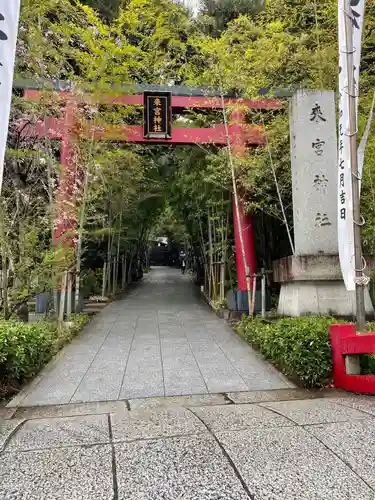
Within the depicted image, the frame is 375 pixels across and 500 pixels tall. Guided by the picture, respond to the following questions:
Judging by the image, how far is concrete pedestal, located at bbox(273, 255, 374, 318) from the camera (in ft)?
17.7

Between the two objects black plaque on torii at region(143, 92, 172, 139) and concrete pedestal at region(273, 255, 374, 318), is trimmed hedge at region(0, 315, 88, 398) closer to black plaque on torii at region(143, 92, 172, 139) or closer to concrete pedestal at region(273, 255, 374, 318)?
concrete pedestal at region(273, 255, 374, 318)

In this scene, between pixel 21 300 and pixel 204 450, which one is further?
pixel 21 300

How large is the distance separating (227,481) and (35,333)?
3.31 metres

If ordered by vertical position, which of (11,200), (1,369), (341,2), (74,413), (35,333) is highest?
(341,2)

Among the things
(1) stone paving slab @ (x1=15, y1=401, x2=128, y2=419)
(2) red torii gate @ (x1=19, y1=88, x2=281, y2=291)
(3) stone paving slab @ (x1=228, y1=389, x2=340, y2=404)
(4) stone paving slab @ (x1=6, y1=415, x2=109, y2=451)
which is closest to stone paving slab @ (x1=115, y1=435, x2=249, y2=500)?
(4) stone paving slab @ (x1=6, y1=415, x2=109, y2=451)

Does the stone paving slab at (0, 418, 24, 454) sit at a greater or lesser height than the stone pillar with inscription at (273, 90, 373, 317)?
lesser

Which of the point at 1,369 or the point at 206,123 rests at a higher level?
the point at 206,123

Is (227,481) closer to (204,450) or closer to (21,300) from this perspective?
(204,450)

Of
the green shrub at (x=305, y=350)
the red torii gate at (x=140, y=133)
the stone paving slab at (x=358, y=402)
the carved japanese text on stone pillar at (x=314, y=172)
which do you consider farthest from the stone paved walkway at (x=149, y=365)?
the red torii gate at (x=140, y=133)

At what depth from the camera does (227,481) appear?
85.7 inches

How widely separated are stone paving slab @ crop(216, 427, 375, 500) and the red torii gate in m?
5.37

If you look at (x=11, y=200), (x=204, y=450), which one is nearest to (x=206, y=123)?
(x=11, y=200)

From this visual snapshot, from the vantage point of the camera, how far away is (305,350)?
4.27 meters

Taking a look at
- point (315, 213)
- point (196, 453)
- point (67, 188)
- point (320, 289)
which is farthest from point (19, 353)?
point (67, 188)
